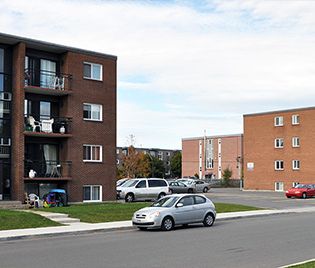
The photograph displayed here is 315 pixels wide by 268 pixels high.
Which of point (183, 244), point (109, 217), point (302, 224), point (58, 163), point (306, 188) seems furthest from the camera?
point (306, 188)

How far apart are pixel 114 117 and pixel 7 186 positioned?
8884 millimetres

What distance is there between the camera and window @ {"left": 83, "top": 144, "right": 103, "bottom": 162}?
34.8m

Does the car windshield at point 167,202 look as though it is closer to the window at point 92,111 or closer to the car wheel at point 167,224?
the car wheel at point 167,224

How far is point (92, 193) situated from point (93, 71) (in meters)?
Answer: 7.82

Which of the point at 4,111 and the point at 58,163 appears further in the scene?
the point at 58,163

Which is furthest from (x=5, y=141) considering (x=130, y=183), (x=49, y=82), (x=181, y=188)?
(x=181, y=188)

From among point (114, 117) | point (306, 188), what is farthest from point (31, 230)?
point (306, 188)

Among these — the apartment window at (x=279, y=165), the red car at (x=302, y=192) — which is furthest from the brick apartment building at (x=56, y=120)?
the apartment window at (x=279, y=165)

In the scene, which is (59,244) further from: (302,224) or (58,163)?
(58,163)

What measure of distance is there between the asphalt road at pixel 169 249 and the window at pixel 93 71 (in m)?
16.0

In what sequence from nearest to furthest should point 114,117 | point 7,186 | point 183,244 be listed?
1. point 183,244
2. point 7,186
3. point 114,117

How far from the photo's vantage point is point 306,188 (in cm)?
5091

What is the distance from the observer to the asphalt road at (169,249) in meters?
12.7

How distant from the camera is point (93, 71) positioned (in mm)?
35406
